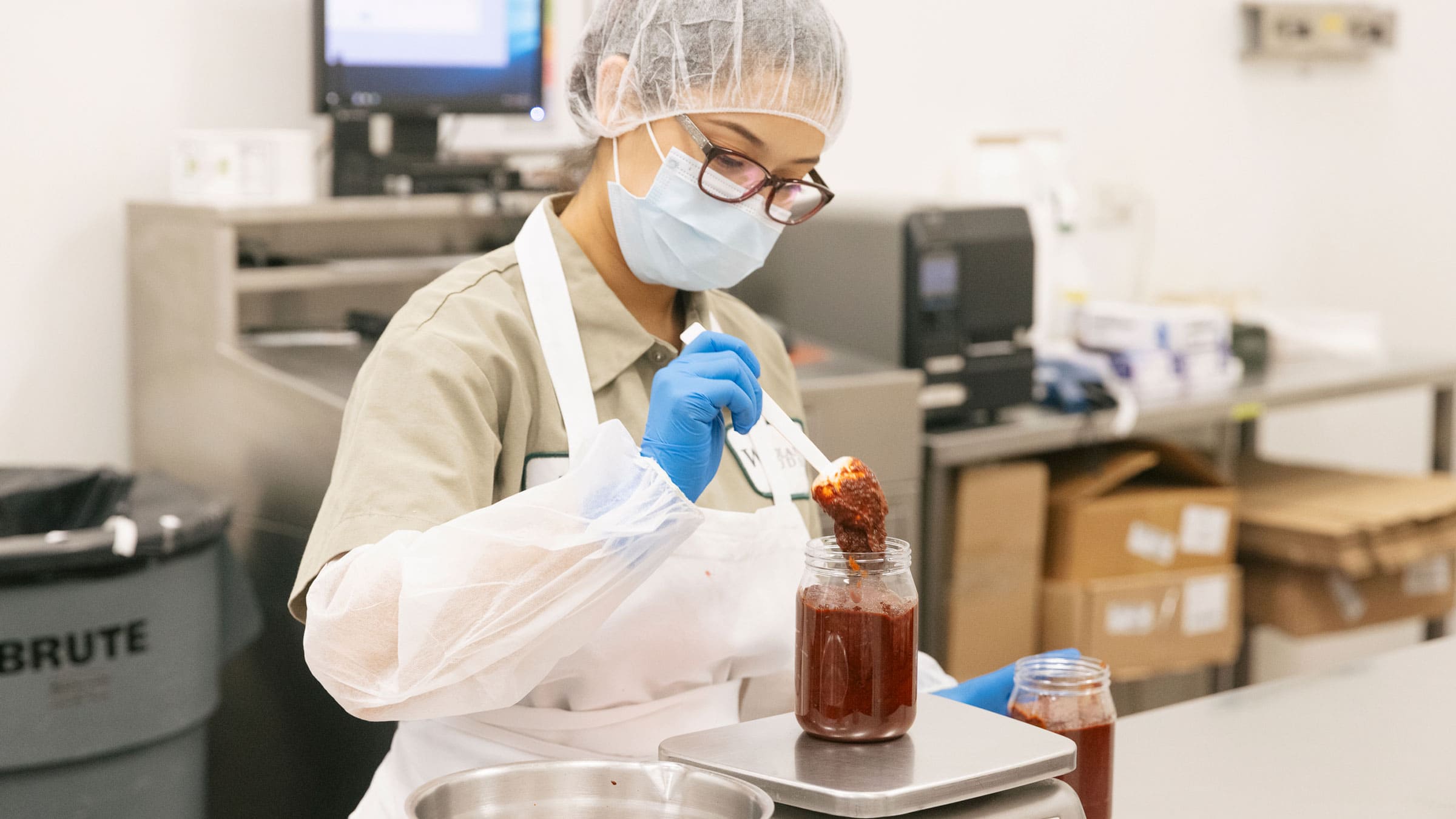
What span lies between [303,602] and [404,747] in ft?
0.81

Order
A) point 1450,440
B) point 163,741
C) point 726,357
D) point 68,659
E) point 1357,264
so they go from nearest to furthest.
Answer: point 726,357 < point 68,659 < point 163,741 < point 1450,440 < point 1357,264

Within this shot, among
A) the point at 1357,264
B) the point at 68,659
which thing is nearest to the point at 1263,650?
the point at 1357,264

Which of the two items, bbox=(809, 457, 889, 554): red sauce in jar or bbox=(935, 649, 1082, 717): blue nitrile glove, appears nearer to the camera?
bbox=(809, 457, 889, 554): red sauce in jar

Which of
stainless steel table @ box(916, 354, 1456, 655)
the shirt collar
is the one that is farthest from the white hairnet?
stainless steel table @ box(916, 354, 1456, 655)

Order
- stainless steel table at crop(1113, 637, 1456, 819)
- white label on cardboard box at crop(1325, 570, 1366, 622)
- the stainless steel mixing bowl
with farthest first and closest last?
white label on cardboard box at crop(1325, 570, 1366, 622), stainless steel table at crop(1113, 637, 1456, 819), the stainless steel mixing bowl

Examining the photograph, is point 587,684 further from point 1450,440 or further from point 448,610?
point 1450,440

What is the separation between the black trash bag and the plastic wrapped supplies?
1.15 m

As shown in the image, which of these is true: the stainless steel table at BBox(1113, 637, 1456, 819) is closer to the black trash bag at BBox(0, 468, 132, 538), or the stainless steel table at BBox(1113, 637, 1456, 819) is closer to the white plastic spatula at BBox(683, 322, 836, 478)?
the white plastic spatula at BBox(683, 322, 836, 478)

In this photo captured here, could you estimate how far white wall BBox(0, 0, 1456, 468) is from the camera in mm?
2457

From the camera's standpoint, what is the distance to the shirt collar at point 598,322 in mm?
1433

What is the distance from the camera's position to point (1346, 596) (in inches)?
126

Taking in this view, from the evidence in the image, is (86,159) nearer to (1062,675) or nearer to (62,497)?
(62,497)

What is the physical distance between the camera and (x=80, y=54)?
2.45 m

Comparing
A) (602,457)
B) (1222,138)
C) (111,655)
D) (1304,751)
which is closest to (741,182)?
(602,457)
